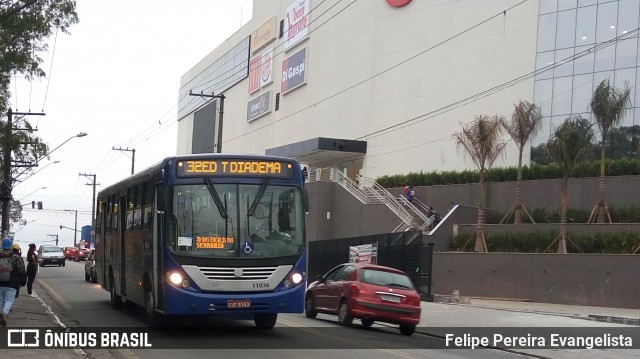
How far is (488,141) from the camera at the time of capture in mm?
35219

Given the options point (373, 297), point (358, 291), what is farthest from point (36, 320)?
point (373, 297)

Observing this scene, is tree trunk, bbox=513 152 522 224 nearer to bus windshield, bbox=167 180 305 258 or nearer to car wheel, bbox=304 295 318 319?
car wheel, bbox=304 295 318 319

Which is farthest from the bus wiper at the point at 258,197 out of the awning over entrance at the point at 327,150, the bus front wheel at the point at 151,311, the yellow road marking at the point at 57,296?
the awning over entrance at the point at 327,150

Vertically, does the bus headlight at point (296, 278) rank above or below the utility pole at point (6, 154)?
below

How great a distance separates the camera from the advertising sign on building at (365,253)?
3447cm

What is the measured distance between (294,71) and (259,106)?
8.99 meters

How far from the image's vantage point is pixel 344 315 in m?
19.1

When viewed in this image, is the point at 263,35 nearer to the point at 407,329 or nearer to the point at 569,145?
the point at 569,145

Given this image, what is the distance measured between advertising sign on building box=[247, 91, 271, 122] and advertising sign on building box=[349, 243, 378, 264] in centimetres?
3635

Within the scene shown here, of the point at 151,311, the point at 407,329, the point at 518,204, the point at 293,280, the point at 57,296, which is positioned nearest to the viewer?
the point at 293,280

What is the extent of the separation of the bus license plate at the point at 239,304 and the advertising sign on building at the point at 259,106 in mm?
57456

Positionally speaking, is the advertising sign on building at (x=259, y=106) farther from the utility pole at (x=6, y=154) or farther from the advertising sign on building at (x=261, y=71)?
the utility pole at (x=6, y=154)

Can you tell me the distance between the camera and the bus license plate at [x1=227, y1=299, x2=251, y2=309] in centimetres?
1404

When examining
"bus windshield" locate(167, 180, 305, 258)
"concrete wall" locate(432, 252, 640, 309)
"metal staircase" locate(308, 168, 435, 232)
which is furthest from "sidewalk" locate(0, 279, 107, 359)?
"metal staircase" locate(308, 168, 435, 232)
